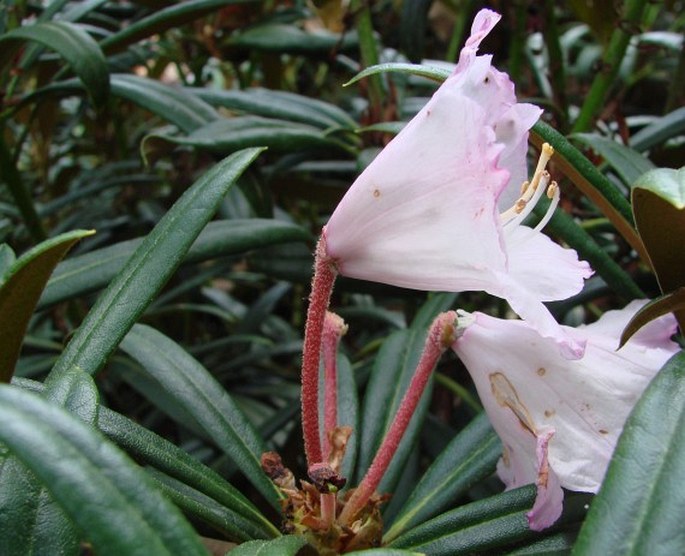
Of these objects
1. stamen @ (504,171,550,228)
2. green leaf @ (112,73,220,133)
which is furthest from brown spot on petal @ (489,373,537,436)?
green leaf @ (112,73,220,133)

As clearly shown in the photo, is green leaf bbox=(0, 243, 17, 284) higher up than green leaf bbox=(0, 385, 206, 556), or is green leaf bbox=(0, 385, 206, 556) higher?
green leaf bbox=(0, 385, 206, 556)

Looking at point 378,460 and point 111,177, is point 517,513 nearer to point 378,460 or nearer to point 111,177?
point 378,460

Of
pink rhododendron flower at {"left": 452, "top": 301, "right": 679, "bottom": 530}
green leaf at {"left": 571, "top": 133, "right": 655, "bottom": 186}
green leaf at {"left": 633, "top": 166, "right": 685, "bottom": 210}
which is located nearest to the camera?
green leaf at {"left": 633, "top": 166, "right": 685, "bottom": 210}

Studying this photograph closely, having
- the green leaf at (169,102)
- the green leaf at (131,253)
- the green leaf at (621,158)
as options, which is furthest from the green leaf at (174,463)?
the green leaf at (169,102)

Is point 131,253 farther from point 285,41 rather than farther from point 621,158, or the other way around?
point 285,41

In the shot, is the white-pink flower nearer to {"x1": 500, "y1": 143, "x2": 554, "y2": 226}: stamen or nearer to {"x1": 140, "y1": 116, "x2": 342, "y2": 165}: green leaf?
{"x1": 500, "y1": 143, "x2": 554, "y2": 226}: stamen

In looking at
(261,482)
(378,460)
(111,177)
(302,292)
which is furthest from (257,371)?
(378,460)
